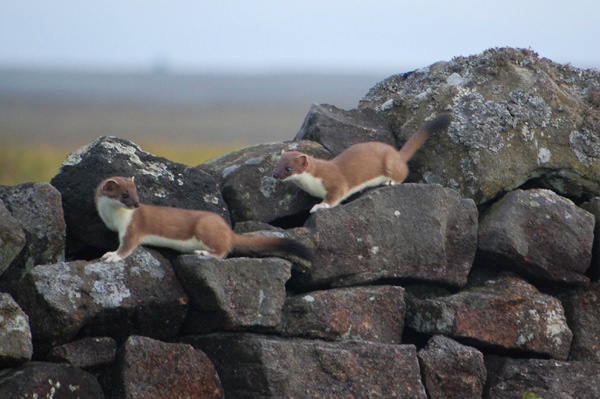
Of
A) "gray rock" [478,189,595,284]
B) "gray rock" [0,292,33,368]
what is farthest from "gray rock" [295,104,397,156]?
"gray rock" [0,292,33,368]

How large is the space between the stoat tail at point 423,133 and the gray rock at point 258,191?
950mm

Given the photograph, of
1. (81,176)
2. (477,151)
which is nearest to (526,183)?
(477,151)

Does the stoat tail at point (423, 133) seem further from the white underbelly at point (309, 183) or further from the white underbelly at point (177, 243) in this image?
the white underbelly at point (177, 243)

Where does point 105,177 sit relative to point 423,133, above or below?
below

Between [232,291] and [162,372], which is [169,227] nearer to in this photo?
[232,291]

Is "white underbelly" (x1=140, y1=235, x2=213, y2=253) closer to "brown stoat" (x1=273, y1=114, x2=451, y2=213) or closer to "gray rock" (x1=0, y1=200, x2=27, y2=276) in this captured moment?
"gray rock" (x1=0, y1=200, x2=27, y2=276)

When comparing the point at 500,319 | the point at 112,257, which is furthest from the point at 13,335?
the point at 500,319

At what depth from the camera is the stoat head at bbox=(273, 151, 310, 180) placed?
6.61 m

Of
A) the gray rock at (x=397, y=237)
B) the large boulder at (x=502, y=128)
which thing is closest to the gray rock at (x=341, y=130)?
the large boulder at (x=502, y=128)

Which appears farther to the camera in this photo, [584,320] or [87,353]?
[584,320]

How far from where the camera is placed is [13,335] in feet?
16.2

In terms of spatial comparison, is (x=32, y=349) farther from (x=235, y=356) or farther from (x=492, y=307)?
(x=492, y=307)

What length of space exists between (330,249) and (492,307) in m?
1.37

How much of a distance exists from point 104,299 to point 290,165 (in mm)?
2003
